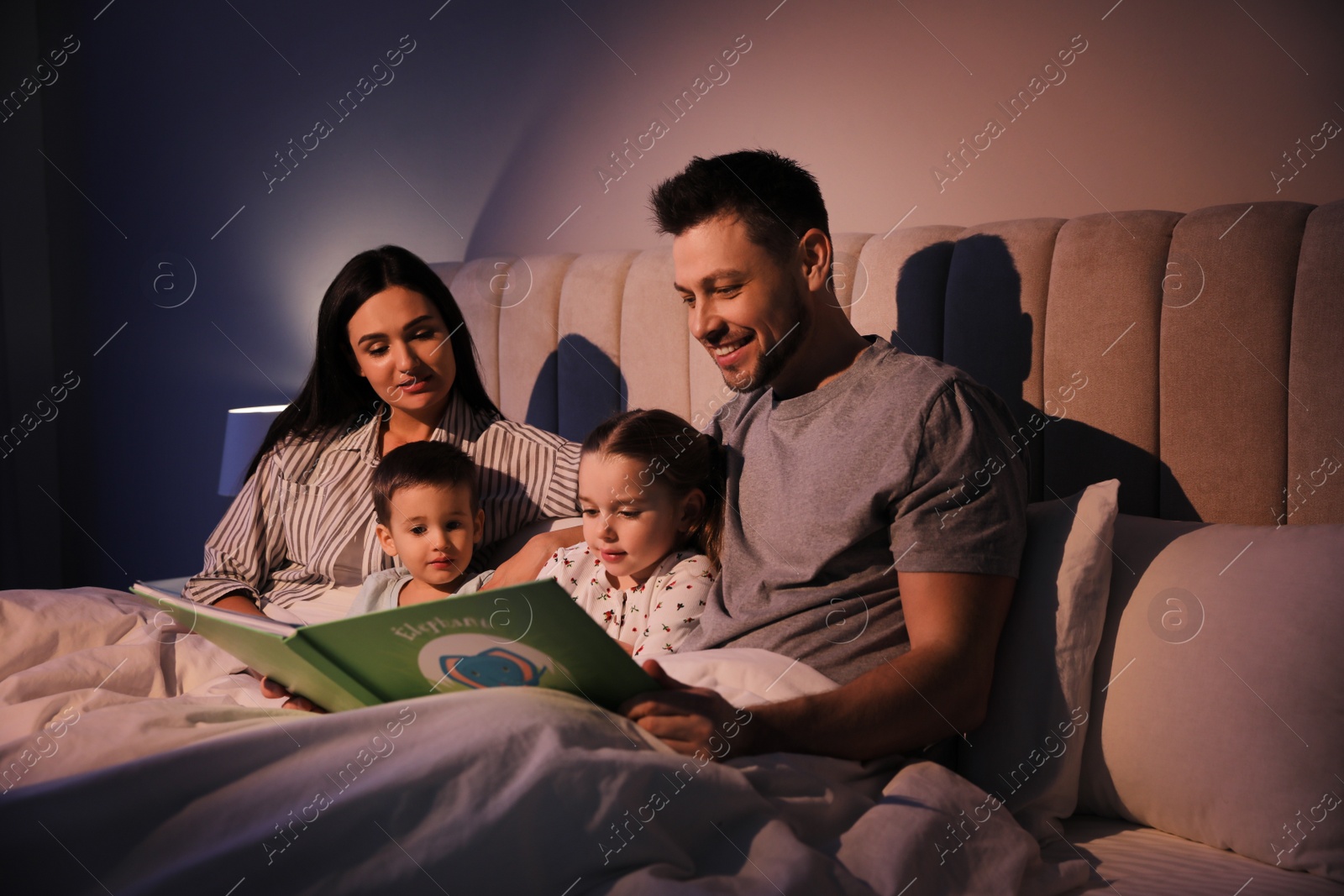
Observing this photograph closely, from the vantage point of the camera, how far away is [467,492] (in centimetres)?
191

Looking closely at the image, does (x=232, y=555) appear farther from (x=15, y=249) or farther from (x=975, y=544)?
(x=15, y=249)

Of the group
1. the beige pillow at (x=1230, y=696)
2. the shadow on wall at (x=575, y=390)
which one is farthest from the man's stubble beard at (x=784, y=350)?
the shadow on wall at (x=575, y=390)

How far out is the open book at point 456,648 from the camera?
906mm

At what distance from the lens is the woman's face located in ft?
6.77

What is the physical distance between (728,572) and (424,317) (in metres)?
0.97

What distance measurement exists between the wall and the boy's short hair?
0.87m

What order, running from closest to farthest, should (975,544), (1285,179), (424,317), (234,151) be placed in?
(975,544) < (1285,179) < (424,317) < (234,151)

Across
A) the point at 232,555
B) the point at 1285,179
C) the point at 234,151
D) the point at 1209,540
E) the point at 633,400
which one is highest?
the point at 234,151

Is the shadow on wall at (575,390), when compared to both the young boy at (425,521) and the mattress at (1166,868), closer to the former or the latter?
the young boy at (425,521)

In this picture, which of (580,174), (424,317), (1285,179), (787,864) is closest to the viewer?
(787,864)

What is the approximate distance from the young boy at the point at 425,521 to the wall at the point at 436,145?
0.91 m

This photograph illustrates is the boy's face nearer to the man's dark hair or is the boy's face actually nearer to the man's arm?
the man's dark hair

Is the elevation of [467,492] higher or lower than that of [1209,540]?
higher

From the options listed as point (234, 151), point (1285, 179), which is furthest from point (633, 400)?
point (234, 151)
